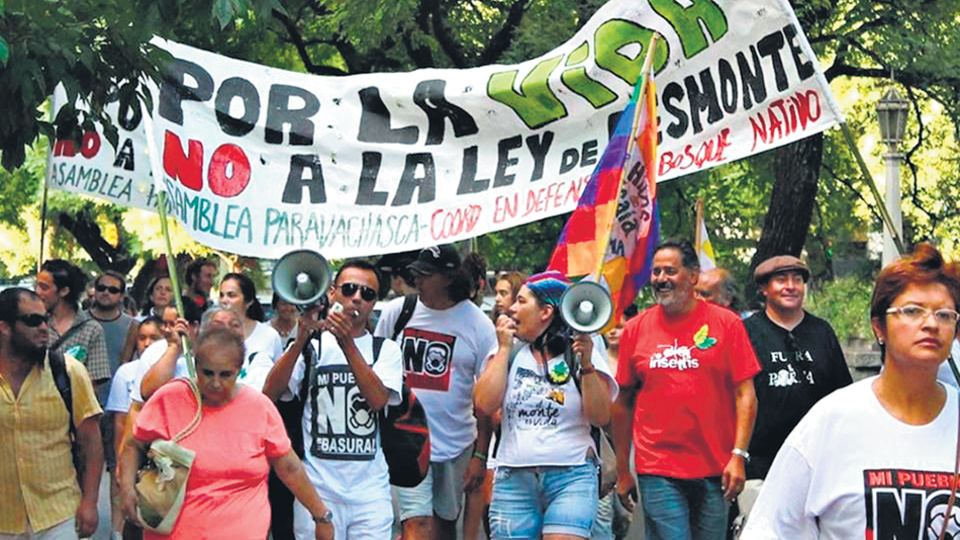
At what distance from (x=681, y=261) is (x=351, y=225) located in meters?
1.85

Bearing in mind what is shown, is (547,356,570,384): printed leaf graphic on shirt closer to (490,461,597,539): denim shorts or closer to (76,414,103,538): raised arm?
(490,461,597,539): denim shorts

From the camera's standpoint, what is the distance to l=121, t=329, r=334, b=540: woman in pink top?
620 centimetres

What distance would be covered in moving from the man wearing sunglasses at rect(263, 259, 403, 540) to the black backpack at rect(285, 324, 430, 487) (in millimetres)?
12

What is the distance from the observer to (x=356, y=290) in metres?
7.51

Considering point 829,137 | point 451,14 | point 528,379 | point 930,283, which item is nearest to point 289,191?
point 528,379

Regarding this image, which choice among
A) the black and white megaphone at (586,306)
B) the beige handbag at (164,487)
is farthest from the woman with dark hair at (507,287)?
the beige handbag at (164,487)

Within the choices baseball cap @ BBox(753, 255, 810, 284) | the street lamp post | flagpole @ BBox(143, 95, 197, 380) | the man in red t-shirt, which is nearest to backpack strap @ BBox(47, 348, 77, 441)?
flagpole @ BBox(143, 95, 197, 380)

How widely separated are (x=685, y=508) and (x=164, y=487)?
2566mm

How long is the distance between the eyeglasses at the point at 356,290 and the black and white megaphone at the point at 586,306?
32.8 inches

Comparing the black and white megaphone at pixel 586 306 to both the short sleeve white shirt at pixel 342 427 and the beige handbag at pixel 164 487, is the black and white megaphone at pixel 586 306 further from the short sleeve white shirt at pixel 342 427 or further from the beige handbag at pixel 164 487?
the beige handbag at pixel 164 487

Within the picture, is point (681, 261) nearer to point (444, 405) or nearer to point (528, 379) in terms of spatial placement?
point (528, 379)

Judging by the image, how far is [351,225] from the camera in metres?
8.98

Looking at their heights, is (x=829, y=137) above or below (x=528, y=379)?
above

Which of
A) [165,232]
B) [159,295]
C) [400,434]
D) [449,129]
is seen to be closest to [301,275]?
[165,232]
